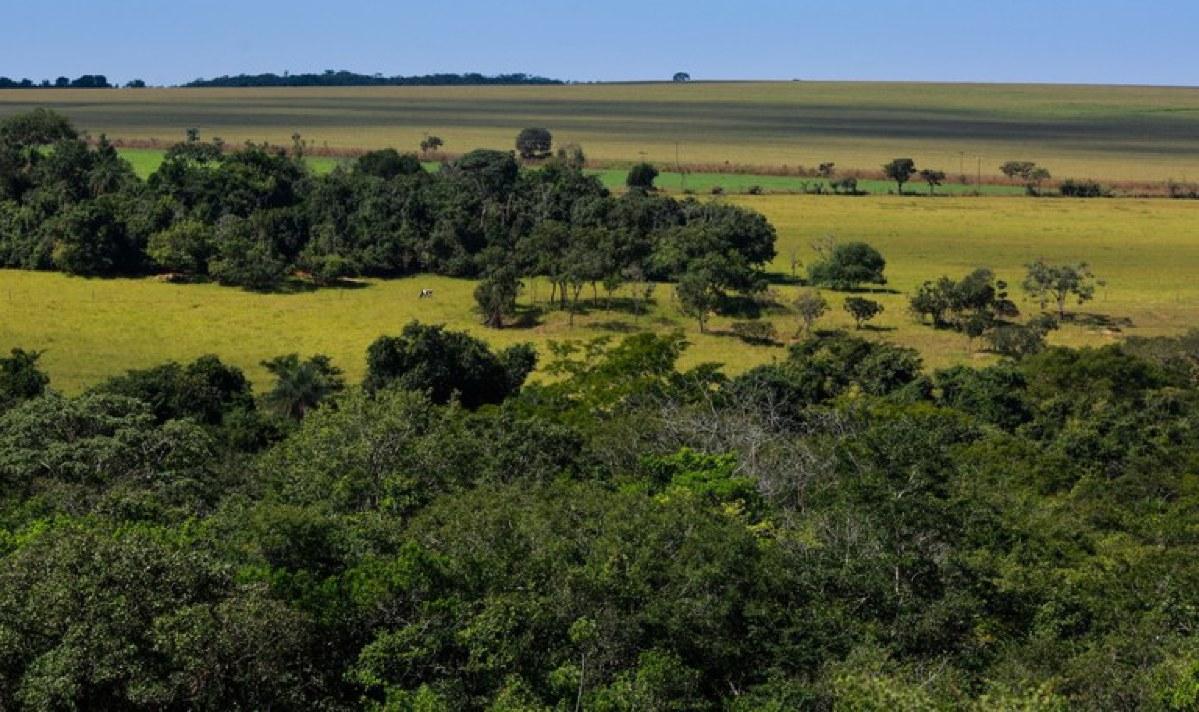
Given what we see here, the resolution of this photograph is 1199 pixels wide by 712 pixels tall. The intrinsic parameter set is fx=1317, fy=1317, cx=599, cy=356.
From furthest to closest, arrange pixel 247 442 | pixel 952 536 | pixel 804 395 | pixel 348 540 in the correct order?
pixel 804 395 → pixel 247 442 → pixel 952 536 → pixel 348 540

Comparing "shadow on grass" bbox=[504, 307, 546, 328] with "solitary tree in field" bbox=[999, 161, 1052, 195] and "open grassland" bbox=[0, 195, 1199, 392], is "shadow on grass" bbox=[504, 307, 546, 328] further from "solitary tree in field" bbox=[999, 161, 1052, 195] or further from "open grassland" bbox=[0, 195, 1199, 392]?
"solitary tree in field" bbox=[999, 161, 1052, 195]

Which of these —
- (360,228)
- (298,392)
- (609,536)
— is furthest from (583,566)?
(360,228)

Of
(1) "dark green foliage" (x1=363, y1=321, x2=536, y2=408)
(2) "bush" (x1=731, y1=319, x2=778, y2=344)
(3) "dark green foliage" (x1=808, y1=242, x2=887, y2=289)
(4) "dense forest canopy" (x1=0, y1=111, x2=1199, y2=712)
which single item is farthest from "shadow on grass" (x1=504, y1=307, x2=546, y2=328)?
(3) "dark green foliage" (x1=808, y1=242, x2=887, y2=289)

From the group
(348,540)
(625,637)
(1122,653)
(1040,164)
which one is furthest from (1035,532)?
(1040,164)

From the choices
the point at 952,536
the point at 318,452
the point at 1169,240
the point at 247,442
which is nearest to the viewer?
the point at 952,536

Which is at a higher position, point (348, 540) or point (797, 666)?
point (348, 540)

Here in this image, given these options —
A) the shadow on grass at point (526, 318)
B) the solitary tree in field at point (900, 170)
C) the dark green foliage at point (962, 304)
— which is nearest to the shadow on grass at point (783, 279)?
the dark green foliage at point (962, 304)

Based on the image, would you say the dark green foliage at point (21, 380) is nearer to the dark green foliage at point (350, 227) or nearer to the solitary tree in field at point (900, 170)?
the dark green foliage at point (350, 227)

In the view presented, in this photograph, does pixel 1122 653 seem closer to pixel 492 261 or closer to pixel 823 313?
pixel 823 313
